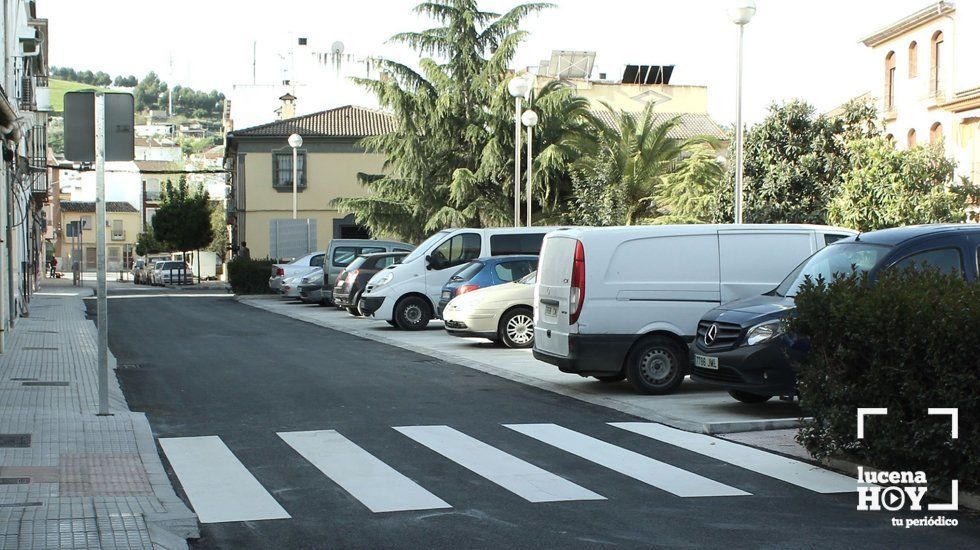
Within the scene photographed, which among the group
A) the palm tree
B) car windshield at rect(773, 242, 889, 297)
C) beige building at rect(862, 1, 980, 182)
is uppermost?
beige building at rect(862, 1, 980, 182)

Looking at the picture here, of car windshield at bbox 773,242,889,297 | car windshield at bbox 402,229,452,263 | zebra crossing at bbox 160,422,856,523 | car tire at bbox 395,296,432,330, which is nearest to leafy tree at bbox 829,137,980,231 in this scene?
car windshield at bbox 402,229,452,263

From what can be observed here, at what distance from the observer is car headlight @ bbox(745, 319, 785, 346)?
10.8 meters

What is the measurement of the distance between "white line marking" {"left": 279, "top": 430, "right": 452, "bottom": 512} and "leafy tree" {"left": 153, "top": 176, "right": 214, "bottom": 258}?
66.7 meters

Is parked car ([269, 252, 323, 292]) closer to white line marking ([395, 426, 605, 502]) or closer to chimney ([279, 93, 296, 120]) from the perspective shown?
white line marking ([395, 426, 605, 502])

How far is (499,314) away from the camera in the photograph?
1878 centimetres

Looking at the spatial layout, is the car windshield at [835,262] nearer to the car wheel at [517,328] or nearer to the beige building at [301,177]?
the car wheel at [517,328]

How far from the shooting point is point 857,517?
266 inches

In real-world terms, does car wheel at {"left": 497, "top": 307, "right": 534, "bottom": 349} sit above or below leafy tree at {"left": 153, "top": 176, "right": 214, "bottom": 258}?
below

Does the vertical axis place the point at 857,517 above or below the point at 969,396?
below

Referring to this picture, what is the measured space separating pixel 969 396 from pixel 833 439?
143cm

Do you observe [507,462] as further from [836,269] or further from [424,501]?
[836,269]

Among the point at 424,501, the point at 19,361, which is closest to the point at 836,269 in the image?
the point at 424,501

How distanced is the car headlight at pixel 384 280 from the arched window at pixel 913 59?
27073mm

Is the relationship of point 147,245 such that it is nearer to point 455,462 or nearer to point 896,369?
point 455,462
